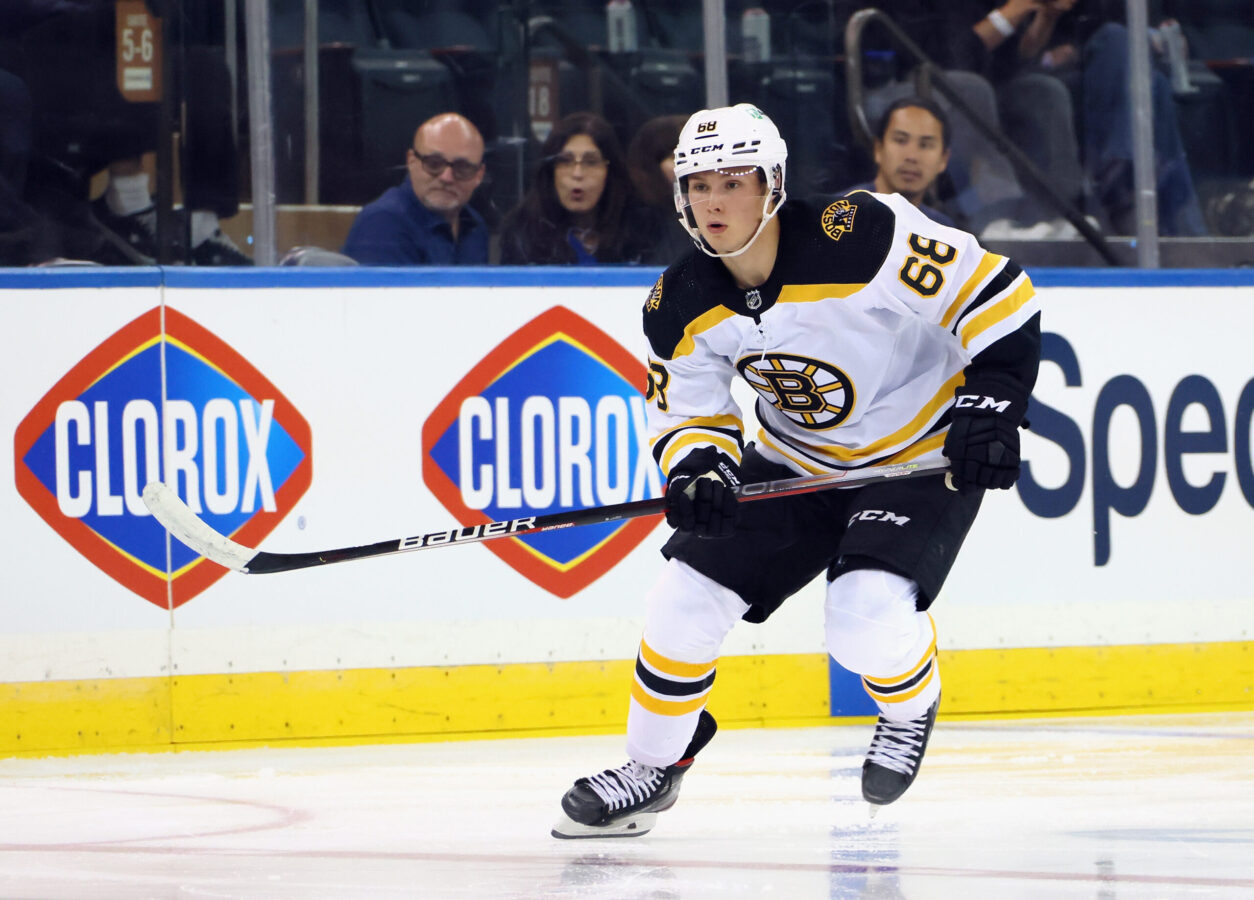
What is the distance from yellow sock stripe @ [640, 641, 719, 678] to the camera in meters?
2.83

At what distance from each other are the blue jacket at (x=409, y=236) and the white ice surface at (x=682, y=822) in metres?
1.18

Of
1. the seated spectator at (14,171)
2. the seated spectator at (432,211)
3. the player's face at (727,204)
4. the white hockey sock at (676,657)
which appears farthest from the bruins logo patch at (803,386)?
the seated spectator at (14,171)

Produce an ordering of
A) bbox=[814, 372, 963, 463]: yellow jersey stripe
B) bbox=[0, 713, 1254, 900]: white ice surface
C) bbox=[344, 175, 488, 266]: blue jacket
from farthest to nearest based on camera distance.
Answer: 1. bbox=[344, 175, 488, 266]: blue jacket
2. bbox=[814, 372, 963, 463]: yellow jersey stripe
3. bbox=[0, 713, 1254, 900]: white ice surface

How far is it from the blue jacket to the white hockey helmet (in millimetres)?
1520

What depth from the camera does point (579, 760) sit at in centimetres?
375

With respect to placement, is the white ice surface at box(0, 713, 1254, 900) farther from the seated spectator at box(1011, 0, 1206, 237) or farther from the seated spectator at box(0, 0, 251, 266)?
the seated spectator at box(1011, 0, 1206, 237)

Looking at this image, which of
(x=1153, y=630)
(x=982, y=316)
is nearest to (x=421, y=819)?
(x=982, y=316)

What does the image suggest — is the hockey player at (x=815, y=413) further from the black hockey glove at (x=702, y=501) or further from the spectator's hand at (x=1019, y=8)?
the spectator's hand at (x=1019, y=8)

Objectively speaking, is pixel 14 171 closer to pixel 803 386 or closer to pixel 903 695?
pixel 803 386

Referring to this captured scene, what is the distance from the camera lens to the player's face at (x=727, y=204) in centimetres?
271

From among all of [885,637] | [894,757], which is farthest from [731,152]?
[894,757]

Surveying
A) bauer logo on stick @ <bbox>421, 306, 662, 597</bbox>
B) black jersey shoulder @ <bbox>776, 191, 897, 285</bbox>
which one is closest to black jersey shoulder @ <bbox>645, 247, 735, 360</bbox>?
black jersey shoulder @ <bbox>776, 191, 897, 285</bbox>

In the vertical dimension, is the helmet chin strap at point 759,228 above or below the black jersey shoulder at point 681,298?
above

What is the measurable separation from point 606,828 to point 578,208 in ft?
6.20
